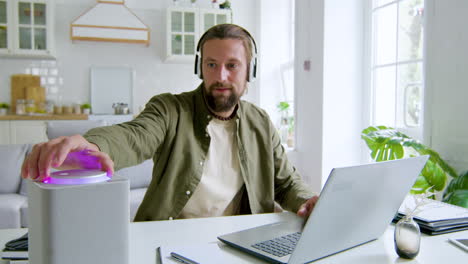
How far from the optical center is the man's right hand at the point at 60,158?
646 mm

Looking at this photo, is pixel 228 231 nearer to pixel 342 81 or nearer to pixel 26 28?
pixel 342 81

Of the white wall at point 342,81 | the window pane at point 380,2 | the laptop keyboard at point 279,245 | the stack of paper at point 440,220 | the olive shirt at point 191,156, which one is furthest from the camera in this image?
the white wall at point 342,81

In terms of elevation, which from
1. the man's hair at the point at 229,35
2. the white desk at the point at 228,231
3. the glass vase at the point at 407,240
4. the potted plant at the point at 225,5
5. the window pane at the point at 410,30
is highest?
the potted plant at the point at 225,5

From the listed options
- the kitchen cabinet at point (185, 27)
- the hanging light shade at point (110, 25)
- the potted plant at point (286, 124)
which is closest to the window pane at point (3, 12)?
the hanging light shade at point (110, 25)

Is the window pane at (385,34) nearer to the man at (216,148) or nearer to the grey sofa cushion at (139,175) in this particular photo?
the man at (216,148)

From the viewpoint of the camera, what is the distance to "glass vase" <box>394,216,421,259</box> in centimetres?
88

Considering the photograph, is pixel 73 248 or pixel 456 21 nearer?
pixel 73 248

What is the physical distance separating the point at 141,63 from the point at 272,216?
5.27 metres

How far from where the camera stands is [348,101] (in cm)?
356

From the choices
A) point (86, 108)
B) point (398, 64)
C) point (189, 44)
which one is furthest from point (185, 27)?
point (398, 64)

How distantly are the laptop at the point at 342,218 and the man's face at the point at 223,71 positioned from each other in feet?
2.15

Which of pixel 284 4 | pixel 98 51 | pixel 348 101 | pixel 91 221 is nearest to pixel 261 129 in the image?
pixel 91 221

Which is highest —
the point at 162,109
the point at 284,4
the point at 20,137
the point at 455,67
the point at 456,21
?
the point at 284,4

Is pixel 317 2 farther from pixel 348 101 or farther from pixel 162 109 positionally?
pixel 162 109
